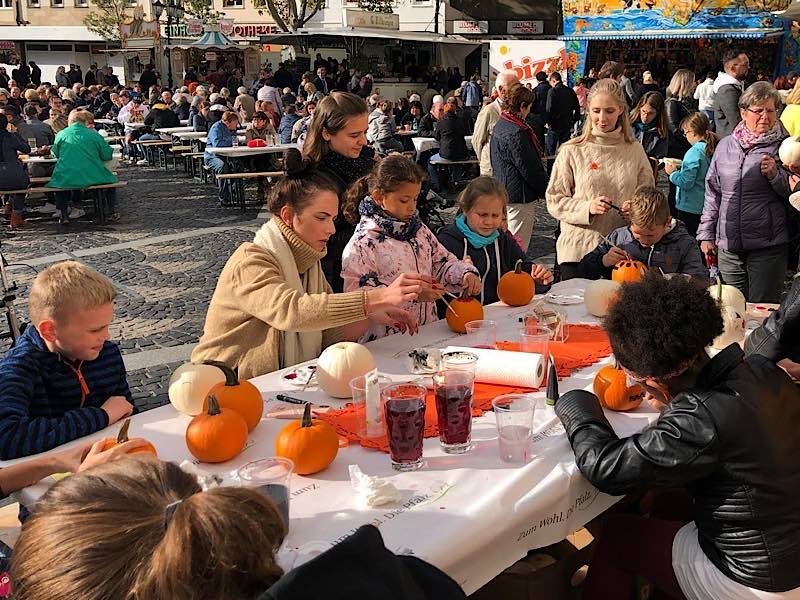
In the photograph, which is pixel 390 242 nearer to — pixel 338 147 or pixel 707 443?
pixel 338 147

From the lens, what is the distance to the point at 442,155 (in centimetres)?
1273

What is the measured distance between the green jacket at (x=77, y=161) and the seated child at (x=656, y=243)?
8688 mm

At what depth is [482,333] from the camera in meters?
3.28

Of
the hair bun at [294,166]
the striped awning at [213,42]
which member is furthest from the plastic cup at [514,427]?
the striped awning at [213,42]

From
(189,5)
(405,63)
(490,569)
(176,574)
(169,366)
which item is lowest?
(169,366)

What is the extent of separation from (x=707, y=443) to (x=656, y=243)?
94.8 inches

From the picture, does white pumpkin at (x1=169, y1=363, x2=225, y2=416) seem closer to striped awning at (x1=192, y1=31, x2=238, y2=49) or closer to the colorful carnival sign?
the colorful carnival sign

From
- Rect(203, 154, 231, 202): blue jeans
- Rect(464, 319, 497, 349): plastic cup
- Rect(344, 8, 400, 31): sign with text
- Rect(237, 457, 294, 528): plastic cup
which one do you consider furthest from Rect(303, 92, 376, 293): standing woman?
Rect(344, 8, 400, 31): sign with text

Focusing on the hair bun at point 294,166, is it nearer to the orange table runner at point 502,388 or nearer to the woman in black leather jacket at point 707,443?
the orange table runner at point 502,388

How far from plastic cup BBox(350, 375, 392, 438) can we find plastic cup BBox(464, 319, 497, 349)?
810 millimetres

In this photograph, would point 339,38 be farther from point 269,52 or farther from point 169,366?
point 169,366

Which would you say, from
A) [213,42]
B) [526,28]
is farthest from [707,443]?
[526,28]

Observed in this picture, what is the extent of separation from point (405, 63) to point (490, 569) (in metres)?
35.4

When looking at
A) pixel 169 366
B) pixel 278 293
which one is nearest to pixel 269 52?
pixel 169 366
